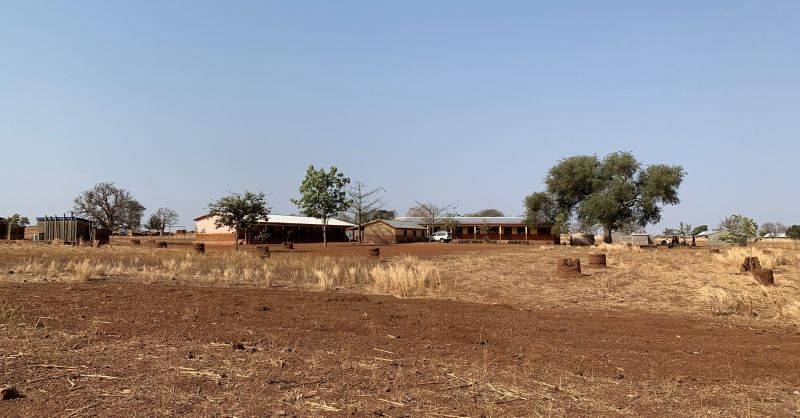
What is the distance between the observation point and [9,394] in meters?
4.83

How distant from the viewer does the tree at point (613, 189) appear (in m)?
64.2

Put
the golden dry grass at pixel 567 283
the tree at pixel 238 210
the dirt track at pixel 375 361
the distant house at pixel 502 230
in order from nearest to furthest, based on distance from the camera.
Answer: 1. the dirt track at pixel 375 361
2. the golden dry grass at pixel 567 283
3. the tree at pixel 238 210
4. the distant house at pixel 502 230

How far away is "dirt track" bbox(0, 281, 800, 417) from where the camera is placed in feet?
16.6

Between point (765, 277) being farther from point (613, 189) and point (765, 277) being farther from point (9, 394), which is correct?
point (613, 189)

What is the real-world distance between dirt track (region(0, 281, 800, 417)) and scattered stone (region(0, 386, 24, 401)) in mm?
109

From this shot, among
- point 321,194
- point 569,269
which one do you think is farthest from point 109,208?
point 569,269

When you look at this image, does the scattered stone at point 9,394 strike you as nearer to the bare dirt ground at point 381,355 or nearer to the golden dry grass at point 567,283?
the bare dirt ground at point 381,355

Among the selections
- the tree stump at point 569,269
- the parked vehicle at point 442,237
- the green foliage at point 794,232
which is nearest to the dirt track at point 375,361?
the tree stump at point 569,269

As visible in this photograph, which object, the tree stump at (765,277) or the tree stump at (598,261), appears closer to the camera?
the tree stump at (765,277)

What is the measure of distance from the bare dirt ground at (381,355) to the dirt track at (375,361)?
0.03 metres

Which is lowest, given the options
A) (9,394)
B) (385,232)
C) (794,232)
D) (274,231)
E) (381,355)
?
(381,355)

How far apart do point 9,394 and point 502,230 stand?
82.2 metres

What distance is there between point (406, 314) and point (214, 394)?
19.5ft

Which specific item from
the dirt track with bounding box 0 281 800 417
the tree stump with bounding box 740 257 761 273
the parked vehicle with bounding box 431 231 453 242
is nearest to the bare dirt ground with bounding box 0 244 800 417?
the dirt track with bounding box 0 281 800 417
